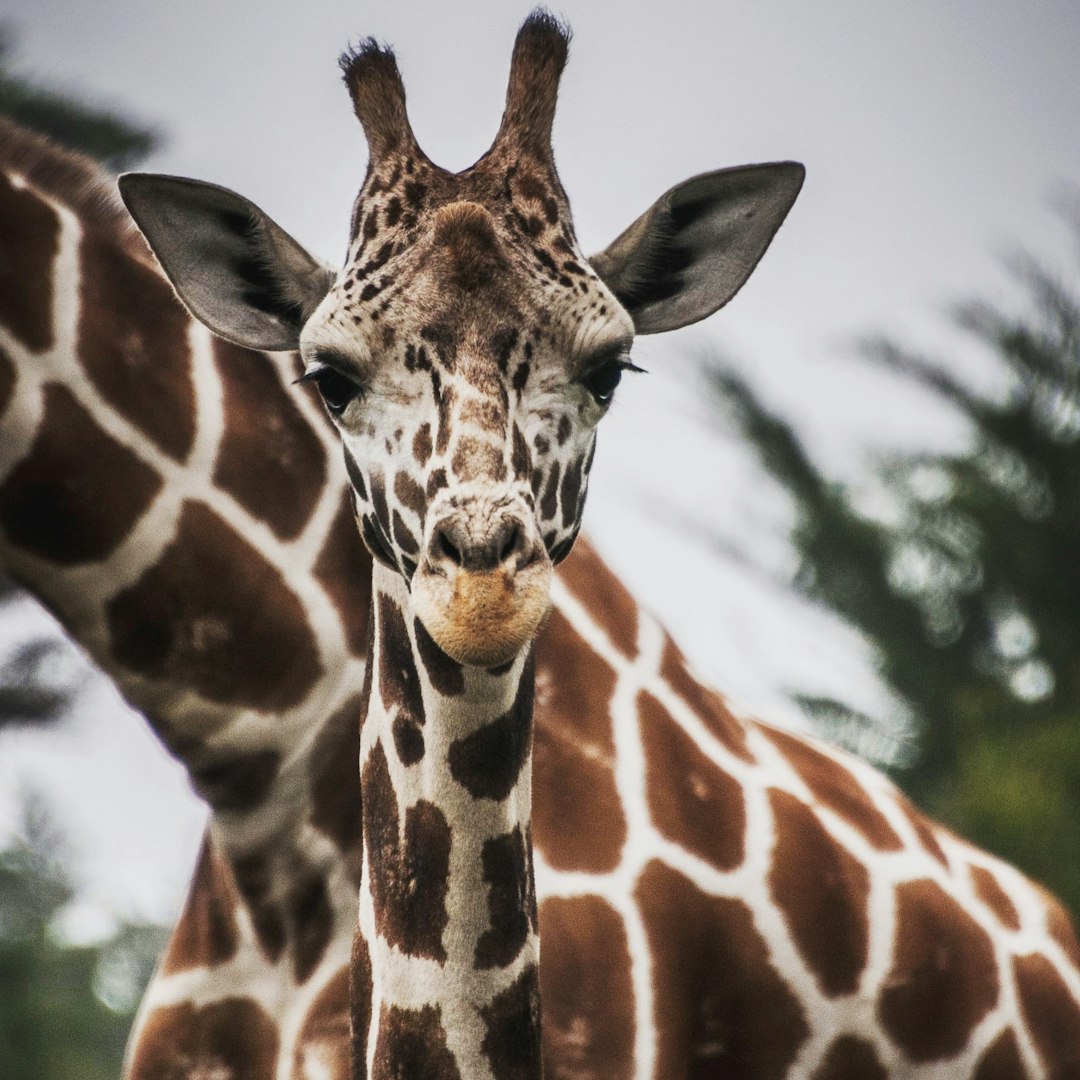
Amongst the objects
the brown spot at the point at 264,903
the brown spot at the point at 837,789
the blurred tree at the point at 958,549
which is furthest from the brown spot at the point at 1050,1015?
the blurred tree at the point at 958,549

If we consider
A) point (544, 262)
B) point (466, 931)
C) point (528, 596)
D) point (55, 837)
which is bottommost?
point (55, 837)

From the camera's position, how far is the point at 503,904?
2887mm

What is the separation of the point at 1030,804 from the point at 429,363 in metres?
7.76

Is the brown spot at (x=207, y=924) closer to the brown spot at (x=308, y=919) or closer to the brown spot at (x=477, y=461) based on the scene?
the brown spot at (x=308, y=919)

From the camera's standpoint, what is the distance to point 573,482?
298 centimetres

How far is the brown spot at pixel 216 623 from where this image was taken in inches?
150

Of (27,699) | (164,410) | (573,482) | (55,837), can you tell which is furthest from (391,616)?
(55,837)

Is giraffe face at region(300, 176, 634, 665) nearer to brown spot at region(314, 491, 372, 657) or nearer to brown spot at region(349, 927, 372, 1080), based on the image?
brown spot at region(349, 927, 372, 1080)

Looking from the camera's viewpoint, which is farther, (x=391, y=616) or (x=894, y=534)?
(x=894, y=534)

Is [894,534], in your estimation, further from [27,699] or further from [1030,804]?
[27,699]

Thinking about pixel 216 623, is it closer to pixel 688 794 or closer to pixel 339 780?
pixel 339 780

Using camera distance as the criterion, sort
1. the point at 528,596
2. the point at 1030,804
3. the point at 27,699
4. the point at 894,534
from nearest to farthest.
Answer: the point at 528,596 → the point at 1030,804 → the point at 27,699 → the point at 894,534

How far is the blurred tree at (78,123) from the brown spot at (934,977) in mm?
7248

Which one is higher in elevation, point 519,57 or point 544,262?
point 519,57
